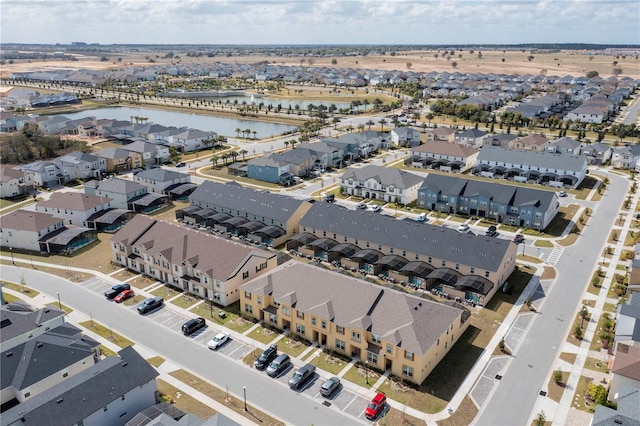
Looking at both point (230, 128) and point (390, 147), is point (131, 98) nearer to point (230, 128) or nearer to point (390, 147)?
point (230, 128)

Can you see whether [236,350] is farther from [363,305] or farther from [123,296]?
[123,296]

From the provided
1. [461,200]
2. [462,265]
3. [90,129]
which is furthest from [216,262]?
[90,129]

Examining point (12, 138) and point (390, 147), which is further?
point (390, 147)

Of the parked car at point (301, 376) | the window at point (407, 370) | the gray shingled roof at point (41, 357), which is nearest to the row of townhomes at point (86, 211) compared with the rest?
the gray shingled roof at point (41, 357)

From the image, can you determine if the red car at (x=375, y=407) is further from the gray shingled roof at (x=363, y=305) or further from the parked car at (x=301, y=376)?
the parked car at (x=301, y=376)

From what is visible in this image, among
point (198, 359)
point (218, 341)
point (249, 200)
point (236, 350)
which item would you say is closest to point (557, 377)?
point (236, 350)
